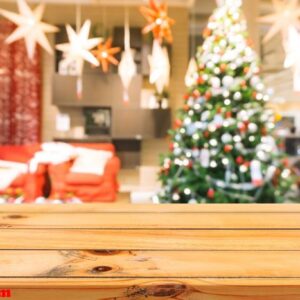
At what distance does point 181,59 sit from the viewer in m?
6.57

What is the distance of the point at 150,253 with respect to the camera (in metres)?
0.76

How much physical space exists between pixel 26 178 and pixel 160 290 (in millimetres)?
4005

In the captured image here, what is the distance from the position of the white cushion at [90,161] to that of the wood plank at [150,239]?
3603 millimetres

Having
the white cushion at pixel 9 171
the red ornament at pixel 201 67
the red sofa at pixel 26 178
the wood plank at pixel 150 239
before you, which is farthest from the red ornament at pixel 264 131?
the wood plank at pixel 150 239

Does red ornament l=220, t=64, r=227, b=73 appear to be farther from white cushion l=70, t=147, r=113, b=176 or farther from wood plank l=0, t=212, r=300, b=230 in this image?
wood plank l=0, t=212, r=300, b=230

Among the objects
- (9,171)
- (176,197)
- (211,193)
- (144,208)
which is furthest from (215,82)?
(144,208)

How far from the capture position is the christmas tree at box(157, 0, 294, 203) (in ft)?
11.9

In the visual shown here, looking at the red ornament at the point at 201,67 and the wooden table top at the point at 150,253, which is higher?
the red ornament at the point at 201,67

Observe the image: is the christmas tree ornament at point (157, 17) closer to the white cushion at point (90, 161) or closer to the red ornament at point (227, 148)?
the red ornament at point (227, 148)

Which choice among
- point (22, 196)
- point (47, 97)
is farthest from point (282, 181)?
point (47, 97)

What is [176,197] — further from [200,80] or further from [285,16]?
[285,16]

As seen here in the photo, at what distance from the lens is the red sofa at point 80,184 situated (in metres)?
4.45

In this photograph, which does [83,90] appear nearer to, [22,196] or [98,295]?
[22,196]

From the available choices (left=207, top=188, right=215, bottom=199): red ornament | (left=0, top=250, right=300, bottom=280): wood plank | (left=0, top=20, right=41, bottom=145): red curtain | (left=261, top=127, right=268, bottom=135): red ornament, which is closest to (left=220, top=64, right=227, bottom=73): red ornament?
(left=261, top=127, right=268, bottom=135): red ornament
